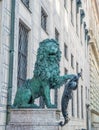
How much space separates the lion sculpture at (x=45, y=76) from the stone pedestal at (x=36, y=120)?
1.04ft

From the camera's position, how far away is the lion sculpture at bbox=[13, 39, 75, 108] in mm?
8602

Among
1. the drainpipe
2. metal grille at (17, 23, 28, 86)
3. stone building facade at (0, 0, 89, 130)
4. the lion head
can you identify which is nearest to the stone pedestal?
the lion head

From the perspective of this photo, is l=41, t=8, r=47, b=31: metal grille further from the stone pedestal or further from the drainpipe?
the stone pedestal

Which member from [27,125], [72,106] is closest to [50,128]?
[27,125]

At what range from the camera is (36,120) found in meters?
8.16

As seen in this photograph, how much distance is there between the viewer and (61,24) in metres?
21.8

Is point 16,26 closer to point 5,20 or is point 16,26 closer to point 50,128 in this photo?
point 5,20

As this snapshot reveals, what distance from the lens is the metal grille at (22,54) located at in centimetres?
1282

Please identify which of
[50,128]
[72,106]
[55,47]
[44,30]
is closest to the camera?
[50,128]

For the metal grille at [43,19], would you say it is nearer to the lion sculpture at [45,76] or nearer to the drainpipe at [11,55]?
the drainpipe at [11,55]

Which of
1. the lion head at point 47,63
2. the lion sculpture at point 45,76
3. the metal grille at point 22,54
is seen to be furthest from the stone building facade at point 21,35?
the lion head at point 47,63

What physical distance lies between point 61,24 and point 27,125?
1405 centimetres

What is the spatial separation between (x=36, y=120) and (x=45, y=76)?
948 mm

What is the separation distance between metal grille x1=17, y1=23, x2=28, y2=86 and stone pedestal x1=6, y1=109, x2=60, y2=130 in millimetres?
4251
